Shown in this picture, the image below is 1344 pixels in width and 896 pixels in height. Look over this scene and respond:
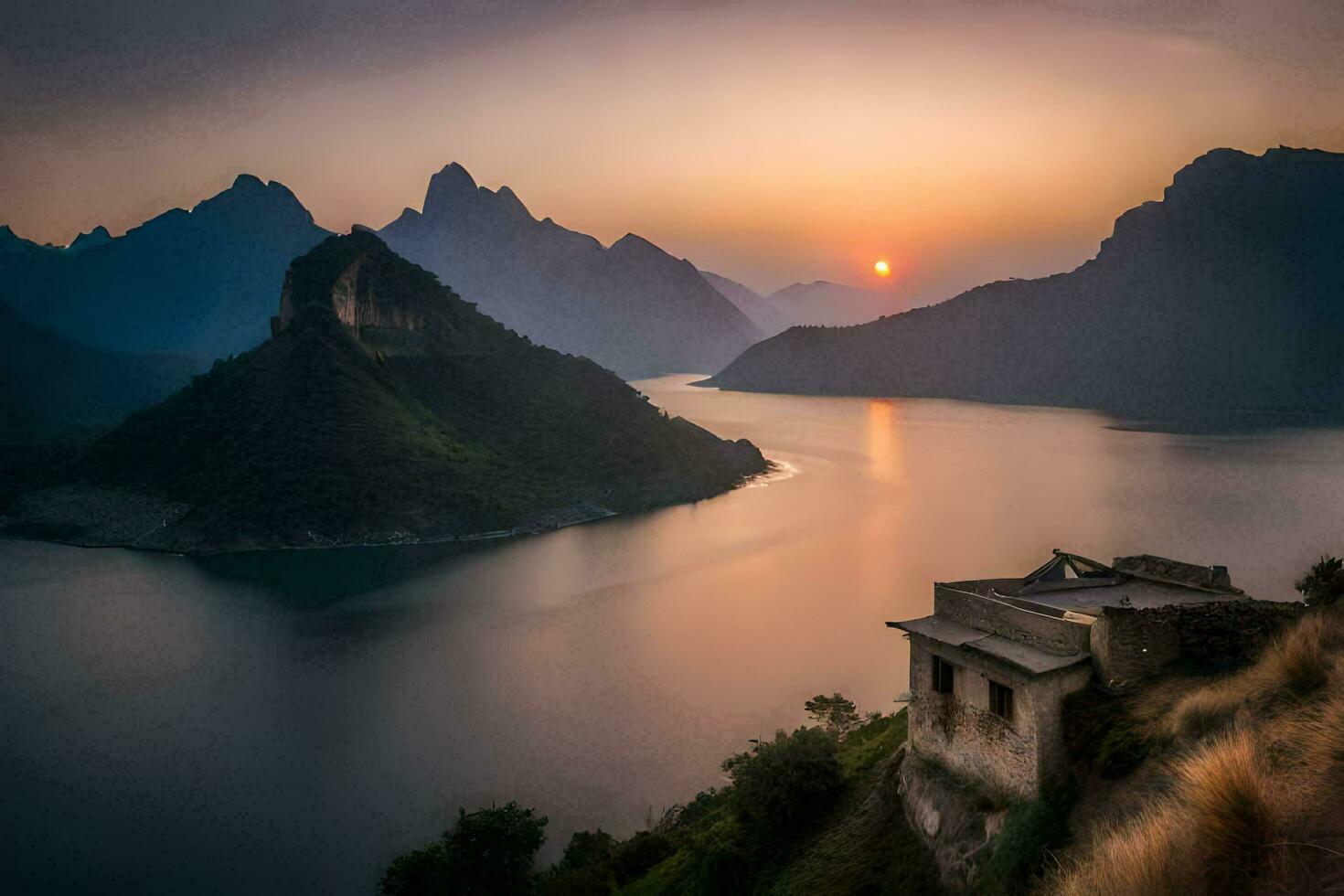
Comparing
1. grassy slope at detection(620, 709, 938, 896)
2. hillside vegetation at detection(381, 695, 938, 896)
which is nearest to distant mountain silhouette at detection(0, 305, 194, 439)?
hillside vegetation at detection(381, 695, 938, 896)

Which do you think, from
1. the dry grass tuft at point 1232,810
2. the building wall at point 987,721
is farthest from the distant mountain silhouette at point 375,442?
the dry grass tuft at point 1232,810

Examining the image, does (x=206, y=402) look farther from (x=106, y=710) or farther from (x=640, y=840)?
(x=640, y=840)

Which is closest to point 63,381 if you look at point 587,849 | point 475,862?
point 587,849

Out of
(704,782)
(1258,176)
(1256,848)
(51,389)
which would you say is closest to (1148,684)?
(1256,848)

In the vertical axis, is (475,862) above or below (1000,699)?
below

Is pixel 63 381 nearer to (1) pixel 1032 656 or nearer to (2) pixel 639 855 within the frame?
(2) pixel 639 855
